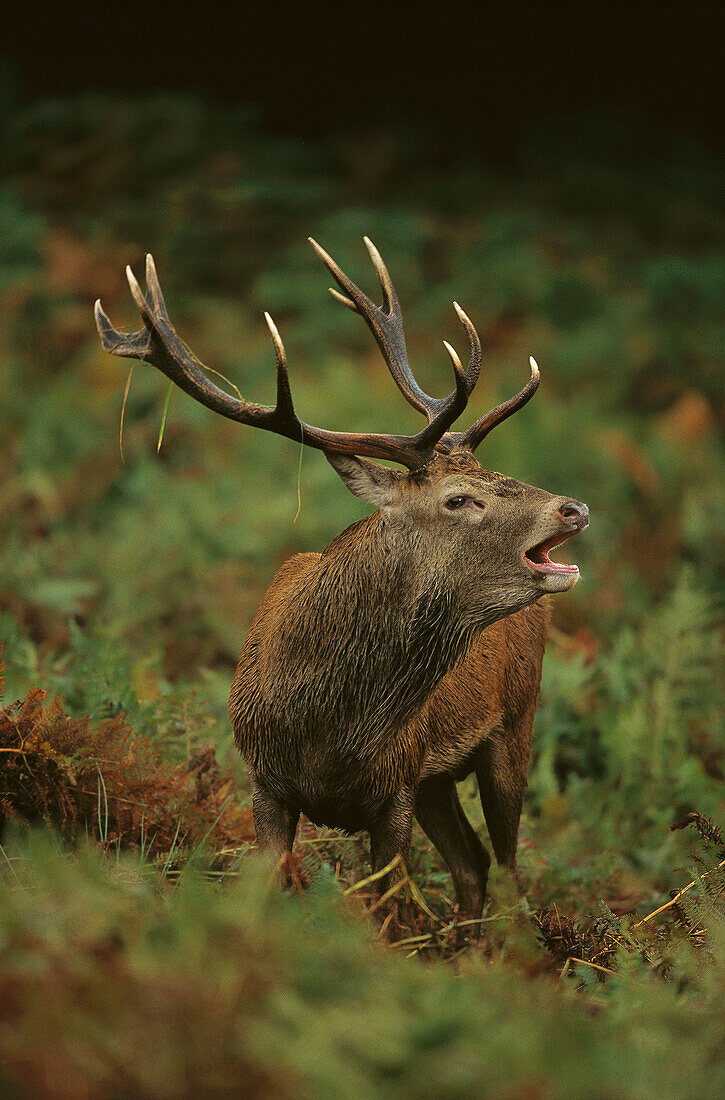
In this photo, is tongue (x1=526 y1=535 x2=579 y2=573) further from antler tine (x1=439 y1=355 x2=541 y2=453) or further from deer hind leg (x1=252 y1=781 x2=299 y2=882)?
deer hind leg (x1=252 y1=781 x2=299 y2=882)

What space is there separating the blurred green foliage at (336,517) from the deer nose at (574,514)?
1.30 metres

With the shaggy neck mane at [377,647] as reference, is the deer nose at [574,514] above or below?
above

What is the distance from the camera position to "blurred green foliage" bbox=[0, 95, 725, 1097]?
2.42 m

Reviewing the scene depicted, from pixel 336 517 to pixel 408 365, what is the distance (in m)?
5.35

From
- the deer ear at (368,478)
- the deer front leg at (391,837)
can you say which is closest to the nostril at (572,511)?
the deer ear at (368,478)

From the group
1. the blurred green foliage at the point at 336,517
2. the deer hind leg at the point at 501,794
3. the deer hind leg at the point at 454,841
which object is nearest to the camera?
the blurred green foliage at the point at 336,517

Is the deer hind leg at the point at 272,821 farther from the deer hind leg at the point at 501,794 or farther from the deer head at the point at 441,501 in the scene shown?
the deer hind leg at the point at 501,794

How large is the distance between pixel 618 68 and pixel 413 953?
48.3 feet

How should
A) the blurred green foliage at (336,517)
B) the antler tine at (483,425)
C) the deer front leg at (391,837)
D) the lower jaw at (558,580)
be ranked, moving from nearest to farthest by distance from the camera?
the blurred green foliage at (336,517)
the lower jaw at (558,580)
the deer front leg at (391,837)
the antler tine at (483,425)

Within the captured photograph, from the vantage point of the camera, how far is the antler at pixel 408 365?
4.46m

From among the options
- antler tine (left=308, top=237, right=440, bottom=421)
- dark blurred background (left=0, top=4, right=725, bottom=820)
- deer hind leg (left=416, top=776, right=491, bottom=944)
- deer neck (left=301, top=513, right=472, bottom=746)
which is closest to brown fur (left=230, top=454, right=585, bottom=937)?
deer neck (left=301, top=513, right=472, bottom=746)

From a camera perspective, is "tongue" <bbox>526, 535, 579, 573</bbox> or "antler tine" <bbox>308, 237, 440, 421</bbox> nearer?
"tongue" <bbox>526, 535, 579, 573</bbox>

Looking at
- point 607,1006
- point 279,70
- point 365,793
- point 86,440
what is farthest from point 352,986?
point 279,70

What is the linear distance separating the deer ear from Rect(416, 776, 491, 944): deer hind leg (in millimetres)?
1296
